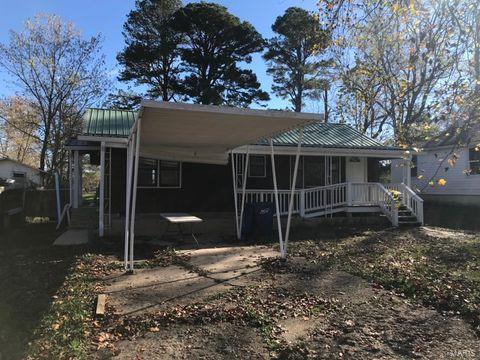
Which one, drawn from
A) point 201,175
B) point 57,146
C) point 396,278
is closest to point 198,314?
point 396,278

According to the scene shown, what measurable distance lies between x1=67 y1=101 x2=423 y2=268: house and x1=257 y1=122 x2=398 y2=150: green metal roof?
4cm

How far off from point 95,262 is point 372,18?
267 inches

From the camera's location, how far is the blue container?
41.3 feet

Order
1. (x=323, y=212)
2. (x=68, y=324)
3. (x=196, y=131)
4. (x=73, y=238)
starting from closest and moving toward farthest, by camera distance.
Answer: (x=68, y=324) → (x=196, y=131) → (x=73, y=238) → (x=323, y=212)

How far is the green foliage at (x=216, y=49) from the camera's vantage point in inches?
1143

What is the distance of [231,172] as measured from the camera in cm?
1645

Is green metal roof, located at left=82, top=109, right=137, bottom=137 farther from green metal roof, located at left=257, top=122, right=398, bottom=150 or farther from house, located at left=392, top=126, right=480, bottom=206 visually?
house, located at left=392, top=126, right=480, bottom=206

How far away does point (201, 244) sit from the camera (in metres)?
11.4

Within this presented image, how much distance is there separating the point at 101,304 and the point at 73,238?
264 inches

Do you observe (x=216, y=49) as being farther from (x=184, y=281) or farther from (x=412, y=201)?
(x=184, y=281)

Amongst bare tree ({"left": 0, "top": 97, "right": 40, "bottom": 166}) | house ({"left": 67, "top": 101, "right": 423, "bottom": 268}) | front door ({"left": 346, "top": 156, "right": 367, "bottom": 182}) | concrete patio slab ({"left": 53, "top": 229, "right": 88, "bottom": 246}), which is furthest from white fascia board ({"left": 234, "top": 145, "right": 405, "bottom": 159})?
bare tree ({"left": 0, "top": 97, "right": 40, "bottom": 166})

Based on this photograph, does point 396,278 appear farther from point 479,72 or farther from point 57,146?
point 57,146

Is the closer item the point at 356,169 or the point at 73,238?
the point at 73,238

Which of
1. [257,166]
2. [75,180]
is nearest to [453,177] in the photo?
[257,166]
